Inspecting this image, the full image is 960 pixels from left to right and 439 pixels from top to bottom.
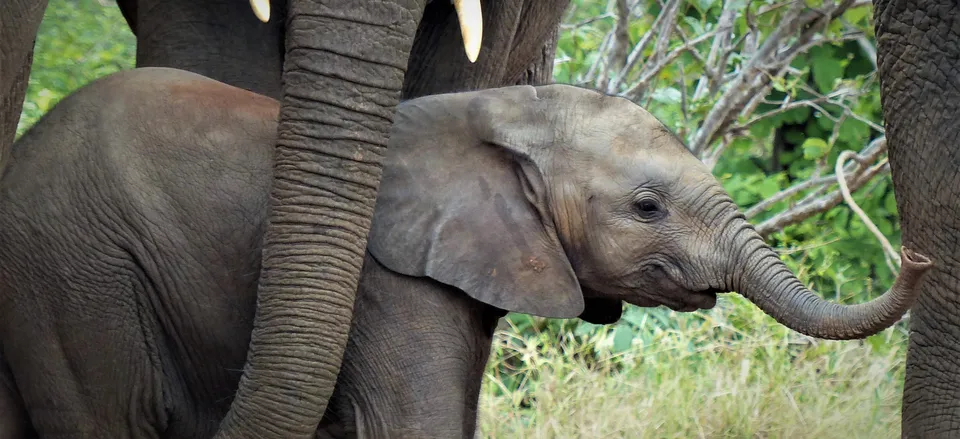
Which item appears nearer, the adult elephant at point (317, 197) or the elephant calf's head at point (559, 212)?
the adult elephant at point (317, 197)

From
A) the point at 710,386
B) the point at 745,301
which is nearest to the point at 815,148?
the point at 745,301

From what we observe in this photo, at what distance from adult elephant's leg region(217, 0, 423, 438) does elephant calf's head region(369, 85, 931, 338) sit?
0.90 ft

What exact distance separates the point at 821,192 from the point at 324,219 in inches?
135

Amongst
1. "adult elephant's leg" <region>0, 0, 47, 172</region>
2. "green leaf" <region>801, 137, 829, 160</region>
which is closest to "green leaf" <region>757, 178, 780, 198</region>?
"green leaf" <region>801, 137, 829, 160</region>

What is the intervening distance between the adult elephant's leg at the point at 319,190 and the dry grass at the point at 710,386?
6.07 ft

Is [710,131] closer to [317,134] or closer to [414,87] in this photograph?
[414,87]

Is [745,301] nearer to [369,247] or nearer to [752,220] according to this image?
[752,220]

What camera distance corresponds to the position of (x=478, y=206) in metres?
3.46

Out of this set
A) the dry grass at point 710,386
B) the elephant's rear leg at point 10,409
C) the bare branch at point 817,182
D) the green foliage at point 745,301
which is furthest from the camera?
the bare branch at point 817,182

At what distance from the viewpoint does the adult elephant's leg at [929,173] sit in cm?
346

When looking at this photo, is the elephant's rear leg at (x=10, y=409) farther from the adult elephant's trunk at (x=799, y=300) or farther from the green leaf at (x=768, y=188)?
the green leaf at (x=768, y=188)

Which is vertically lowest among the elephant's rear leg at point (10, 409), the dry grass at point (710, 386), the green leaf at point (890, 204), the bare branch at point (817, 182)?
the dry grass at point (710, 386)

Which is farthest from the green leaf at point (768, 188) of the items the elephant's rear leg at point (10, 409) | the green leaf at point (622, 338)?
the elephant's rear leg at point (10, 409)

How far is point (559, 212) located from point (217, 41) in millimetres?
1334
